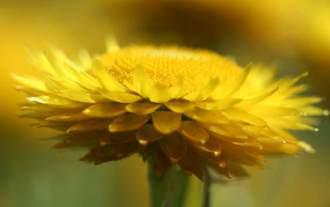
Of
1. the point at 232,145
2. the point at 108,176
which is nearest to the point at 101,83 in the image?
the point at 232,145

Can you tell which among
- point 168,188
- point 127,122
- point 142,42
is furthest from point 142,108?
point 142,42

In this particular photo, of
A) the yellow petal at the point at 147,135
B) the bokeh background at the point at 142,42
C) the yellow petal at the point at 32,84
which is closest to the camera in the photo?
the yellow petal at the point at 147,135

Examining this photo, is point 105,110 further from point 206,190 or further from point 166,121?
point 206,190

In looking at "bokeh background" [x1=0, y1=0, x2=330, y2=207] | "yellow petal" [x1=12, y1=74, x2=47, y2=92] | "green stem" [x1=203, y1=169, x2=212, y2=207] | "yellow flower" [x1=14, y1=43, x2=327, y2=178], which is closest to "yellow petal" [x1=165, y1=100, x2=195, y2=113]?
"yellow flower" [x1=14, y1=43, x2=327, y2=178]

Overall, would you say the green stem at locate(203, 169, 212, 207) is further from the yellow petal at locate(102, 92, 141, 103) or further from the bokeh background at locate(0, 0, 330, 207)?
the bokeh background at locate(0, 0, 330, 207)

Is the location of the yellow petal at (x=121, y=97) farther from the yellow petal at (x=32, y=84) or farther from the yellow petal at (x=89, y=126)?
the yellow petal at (x=32, y=84)

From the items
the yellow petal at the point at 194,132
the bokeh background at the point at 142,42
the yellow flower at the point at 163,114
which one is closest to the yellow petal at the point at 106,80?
the yellow flower at the point at 163,114

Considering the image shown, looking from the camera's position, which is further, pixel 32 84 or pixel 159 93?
pixel 32 84
